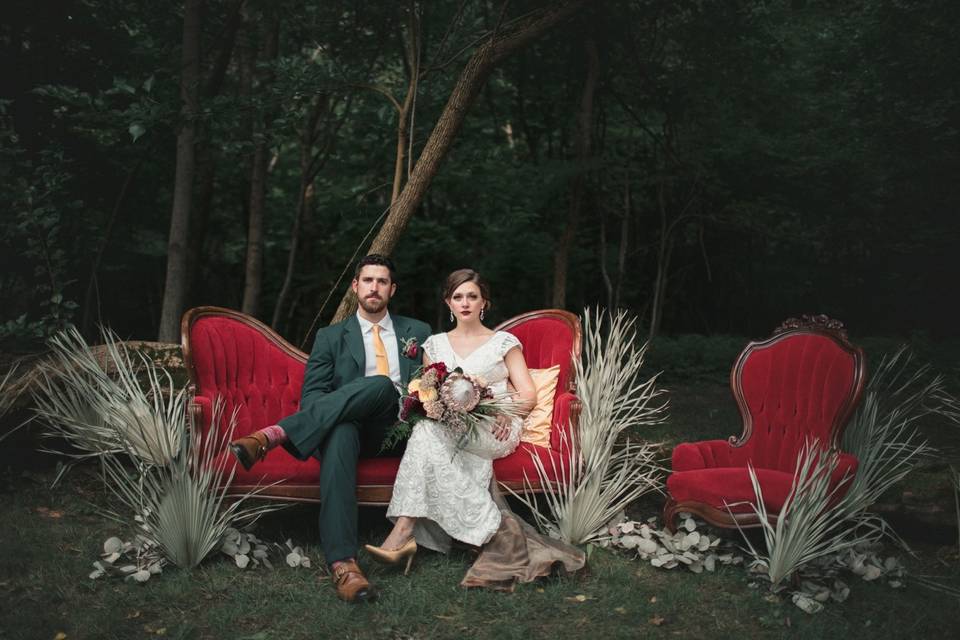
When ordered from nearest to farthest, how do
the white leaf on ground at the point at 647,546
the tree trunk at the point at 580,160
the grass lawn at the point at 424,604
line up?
the grass lawn at the point at 424,604, the white leaf on ground at the point at 647,546, the tree trunk at the point at 580,160

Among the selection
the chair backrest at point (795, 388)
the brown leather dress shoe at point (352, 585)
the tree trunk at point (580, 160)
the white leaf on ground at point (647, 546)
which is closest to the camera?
the brown leather dress shoe at point (352, 585)

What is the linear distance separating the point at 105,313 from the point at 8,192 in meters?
3.81

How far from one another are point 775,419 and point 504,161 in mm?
5761

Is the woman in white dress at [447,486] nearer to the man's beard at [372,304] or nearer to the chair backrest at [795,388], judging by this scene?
the man's beard at [372,304]

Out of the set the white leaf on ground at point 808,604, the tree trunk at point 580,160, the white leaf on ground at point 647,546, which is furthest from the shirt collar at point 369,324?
the tree trunk at point 580,160

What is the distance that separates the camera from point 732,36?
815cm

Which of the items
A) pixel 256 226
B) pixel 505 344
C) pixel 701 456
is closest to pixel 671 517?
pixel 701 456

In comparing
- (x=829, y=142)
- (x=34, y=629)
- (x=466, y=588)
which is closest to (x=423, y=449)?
(x=466, y=588)

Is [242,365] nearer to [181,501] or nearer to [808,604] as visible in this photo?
[181,501]

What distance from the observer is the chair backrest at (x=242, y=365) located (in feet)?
12.4

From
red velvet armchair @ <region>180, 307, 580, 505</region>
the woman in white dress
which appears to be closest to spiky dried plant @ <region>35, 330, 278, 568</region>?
red velvet armchair @ <region>180, 307, 580, 505</region>

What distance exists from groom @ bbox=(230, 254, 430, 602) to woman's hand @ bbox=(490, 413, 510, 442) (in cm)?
43

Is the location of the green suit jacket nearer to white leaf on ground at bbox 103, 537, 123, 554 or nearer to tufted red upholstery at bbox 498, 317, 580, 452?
tufted red upholstery at bbox 498, 317, 580, 452

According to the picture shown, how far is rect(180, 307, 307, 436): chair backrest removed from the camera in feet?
12.4
